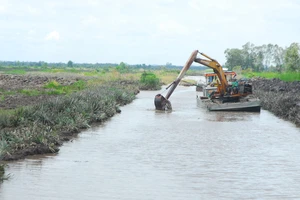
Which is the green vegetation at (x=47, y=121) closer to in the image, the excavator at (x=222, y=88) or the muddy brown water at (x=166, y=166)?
the muddy brown water at (x=166, y=166)

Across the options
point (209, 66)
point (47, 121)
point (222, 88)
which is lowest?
point (47, 121)

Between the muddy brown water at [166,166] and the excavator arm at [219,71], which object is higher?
the excavator arm at [219,71]

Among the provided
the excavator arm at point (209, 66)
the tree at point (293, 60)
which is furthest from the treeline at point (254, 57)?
the excavator arm at point (209, 66)

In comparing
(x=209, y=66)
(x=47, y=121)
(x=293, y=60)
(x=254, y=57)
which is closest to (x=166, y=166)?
(x=47, y=121)

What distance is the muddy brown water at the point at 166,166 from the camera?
480 inches

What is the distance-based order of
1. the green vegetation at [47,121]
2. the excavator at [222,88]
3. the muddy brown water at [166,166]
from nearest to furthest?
the muddy brown water at [166,166] < the green vegetation at [47,121] < the excavator at [222,88]

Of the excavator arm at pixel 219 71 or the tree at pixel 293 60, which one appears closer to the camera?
the excavator arm at pixel 219 71

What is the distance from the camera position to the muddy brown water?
40.0ft

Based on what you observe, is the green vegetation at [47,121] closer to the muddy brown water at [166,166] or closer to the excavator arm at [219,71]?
the muddy brown water at [166,166]

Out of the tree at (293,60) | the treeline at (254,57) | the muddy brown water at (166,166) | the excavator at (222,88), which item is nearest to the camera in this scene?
the muddy brown water at (166,166)

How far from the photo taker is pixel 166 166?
15344 millimetres

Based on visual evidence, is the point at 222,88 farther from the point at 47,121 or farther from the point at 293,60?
the point at 293,60

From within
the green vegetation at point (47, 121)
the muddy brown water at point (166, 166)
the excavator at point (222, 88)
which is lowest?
the muddy brown water at point (166, 166)

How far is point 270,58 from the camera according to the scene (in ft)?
508
